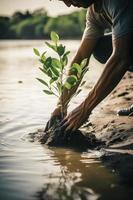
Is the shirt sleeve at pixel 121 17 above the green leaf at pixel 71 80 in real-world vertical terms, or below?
above

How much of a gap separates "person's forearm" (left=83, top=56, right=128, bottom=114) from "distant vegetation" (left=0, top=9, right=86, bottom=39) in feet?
235

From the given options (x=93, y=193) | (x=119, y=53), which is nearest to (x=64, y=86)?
(x=119, y=53)

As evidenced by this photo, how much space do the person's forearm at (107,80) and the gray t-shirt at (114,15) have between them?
222mm

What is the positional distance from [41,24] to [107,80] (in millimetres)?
87400

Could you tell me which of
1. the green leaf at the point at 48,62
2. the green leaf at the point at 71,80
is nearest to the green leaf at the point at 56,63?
the green leaf at the point at 48,62

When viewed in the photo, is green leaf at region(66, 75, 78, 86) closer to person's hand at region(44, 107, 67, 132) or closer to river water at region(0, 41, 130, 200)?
person's hand at region(44, 107, 67, 132)

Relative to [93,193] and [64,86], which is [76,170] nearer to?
[93,193]

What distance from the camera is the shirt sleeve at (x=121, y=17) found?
10.2 ft

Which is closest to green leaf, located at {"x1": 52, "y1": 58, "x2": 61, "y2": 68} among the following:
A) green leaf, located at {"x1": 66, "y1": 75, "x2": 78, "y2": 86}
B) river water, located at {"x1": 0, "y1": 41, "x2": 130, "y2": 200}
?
green leaf, located at {"x1": 66, "y1": 75, "x2": 78, "y2": 86}

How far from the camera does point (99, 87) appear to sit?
3.17m

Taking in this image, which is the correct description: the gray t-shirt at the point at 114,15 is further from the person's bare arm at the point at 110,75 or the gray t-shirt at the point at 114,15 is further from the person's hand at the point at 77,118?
the person's hand at the point at 77,118

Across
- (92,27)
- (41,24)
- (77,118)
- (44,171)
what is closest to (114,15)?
(92,27)

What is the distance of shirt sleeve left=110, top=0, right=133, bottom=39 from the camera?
311 cm

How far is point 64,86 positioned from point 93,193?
4.59ft
